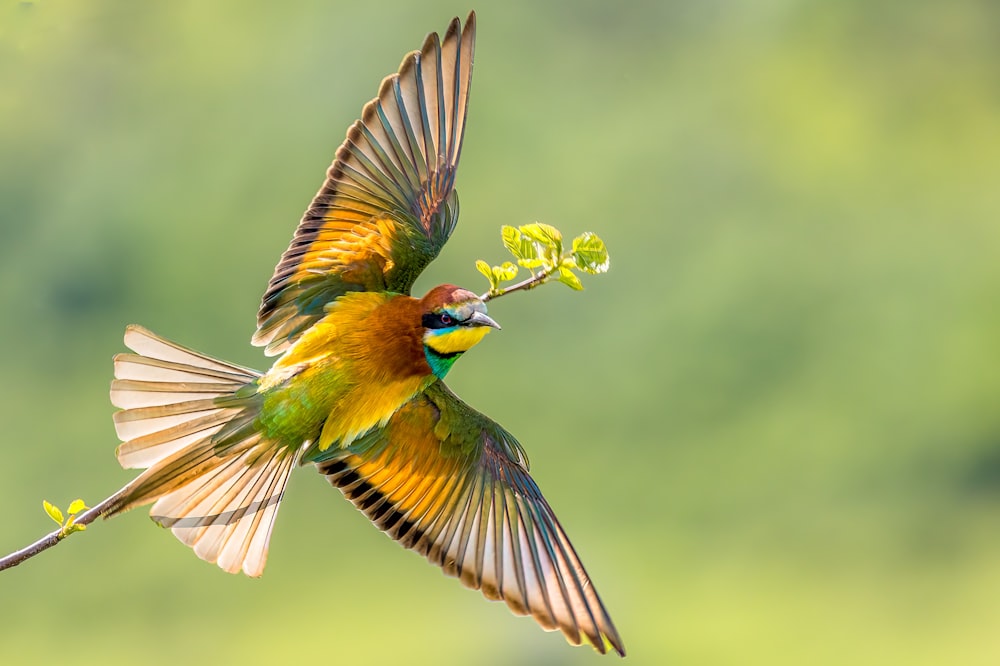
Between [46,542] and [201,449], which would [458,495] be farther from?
[46,542]

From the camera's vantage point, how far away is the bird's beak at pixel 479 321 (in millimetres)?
1121

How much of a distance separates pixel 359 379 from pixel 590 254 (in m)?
0.35

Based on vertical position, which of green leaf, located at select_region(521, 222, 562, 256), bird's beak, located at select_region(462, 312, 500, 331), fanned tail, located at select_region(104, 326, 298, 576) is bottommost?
fanned tail, located at select_region(104, 326, 298, 576)

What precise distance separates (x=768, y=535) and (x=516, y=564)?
6476 millimetres

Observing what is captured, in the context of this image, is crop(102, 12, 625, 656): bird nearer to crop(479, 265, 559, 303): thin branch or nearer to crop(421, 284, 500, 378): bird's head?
crop(421, 284, 500, 378): bird's head

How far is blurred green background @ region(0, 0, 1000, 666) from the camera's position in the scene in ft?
21.3

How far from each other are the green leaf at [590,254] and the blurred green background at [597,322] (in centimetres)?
498

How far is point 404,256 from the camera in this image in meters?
1.29

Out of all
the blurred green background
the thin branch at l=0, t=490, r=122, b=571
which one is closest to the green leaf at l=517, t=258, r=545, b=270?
the thin branch at l=0, t=490, r=122, b=571

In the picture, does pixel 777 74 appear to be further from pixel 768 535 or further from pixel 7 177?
pixel 7 177

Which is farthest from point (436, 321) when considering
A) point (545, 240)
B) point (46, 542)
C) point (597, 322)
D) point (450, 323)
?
point (597, 322)

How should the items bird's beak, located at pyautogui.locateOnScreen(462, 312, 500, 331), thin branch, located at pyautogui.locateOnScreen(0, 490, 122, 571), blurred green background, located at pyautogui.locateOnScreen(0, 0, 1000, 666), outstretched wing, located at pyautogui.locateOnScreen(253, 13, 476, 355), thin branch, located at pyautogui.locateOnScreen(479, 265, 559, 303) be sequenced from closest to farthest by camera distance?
thin branch, located at pyautogui.locateOnScreen(0, 490, 122, 571) → thin branch, located at pyautogui.locateOnScreen(479, 265, 559, 303) → bird's beak, located at pyautogui.locateOnScreen(462, 312, 500, 331) → outstretched wing, located at pyautogui.locateOnScreen(253, 13, 476, 355) → blurred green background, located at pyautogui.locateOnScreen(0, 0, 1000, 666)

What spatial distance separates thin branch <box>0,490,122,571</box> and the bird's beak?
0.38 metres

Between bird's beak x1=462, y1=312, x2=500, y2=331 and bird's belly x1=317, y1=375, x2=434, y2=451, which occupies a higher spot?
bird's beak x1=462, y1=312, x2=500, y2=331
